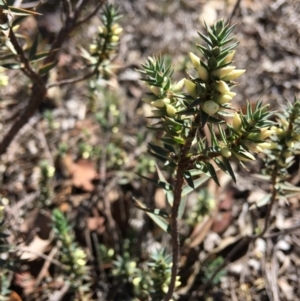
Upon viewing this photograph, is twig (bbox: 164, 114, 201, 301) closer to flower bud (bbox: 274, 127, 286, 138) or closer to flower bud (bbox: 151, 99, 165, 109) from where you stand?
flower bud (bbox: 151, 99, 165, 109)

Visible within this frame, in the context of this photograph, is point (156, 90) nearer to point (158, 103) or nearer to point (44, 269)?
point (158, 103)

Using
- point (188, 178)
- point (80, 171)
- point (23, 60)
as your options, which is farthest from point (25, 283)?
point (188, 178)

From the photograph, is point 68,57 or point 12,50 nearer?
point 12,50

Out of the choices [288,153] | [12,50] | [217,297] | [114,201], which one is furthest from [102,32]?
[217,297]

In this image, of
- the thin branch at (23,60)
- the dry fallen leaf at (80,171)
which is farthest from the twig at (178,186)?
the dry fallen leaf at (80,171)

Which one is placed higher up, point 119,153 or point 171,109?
point 119,153

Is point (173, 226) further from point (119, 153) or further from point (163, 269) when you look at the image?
point (119, 153)
